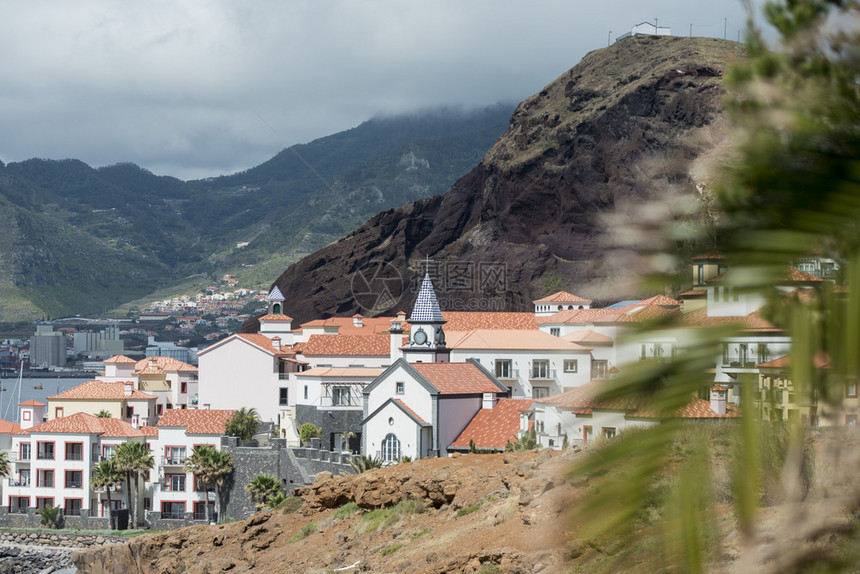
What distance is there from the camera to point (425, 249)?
140 m

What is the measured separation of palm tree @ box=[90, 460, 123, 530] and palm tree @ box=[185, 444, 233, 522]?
207 inches

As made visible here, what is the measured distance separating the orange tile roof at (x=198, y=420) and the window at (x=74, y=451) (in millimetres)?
5308

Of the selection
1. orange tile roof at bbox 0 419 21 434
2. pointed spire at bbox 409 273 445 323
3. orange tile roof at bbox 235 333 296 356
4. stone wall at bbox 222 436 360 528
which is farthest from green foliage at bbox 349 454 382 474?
orange tile roof at bbox 0 419 21 434

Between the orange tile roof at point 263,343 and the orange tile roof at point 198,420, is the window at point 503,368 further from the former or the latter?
the orange tile roof at point 198,420

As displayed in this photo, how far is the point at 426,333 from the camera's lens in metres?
58.1

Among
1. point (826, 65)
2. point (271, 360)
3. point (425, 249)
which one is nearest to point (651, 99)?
point (425, 249)

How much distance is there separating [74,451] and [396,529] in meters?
37.8

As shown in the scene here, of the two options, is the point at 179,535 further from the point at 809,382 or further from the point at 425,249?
the point at 425,249

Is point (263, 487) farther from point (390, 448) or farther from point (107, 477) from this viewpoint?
point (107, 477)

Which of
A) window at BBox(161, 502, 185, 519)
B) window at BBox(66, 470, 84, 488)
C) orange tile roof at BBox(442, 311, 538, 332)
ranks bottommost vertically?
window at BBox(161, 502, 185, 519)

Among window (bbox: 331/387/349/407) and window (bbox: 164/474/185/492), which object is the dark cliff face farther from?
window (bbox: 164/474/185/492)

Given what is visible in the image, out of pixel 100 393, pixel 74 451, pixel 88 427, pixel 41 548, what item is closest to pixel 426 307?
pixel 88 427

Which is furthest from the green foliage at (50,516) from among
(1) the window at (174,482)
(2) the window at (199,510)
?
(2) the window at (199,510)

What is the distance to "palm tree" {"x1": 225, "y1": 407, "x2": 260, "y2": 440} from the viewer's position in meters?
56.8
